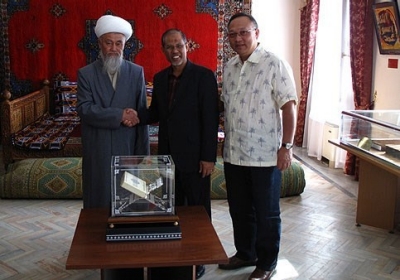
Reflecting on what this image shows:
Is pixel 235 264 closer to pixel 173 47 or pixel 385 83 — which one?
pixel 173 47

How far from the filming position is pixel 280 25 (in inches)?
279

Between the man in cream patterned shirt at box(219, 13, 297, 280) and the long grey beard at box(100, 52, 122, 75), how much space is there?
25.0 inches

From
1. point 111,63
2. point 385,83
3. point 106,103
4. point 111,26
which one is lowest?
point 106,103

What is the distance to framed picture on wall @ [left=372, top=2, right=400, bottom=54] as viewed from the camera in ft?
14.6

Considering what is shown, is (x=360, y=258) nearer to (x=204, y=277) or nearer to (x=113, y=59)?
(x=204, y=277)

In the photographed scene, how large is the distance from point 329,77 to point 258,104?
3.66 meters

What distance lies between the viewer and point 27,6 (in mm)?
6484

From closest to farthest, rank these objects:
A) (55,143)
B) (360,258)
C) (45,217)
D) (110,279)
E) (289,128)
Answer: (110,279) < (289,128) < (360,258) < (45,217) < (55,143)

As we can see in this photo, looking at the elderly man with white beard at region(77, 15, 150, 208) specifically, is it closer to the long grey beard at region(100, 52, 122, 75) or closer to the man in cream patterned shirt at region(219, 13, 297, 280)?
the long grey beard at region(100, 52, 122, 75)

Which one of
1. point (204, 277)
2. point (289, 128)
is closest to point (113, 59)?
point (289, 128)

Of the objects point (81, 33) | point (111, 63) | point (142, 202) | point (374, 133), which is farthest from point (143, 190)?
point (81, 33)

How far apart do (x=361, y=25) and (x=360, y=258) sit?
Result: 2715mm

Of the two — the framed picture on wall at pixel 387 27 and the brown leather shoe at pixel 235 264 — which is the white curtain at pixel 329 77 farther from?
the brown leather shoe at pixel 235 264

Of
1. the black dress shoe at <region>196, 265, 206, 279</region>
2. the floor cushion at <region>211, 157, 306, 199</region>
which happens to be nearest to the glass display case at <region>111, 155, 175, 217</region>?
the black dress shoe at <region>196, 265, 206, 279</region>
